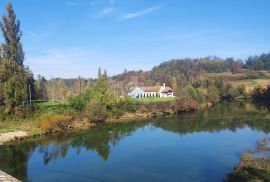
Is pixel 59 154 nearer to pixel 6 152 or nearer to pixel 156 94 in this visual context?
pixel 6 152

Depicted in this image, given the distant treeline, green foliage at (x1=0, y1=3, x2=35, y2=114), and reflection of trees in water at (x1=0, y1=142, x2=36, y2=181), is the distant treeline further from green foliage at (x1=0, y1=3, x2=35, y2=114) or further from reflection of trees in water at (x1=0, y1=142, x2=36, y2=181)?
reflection of trees in water at (x1=0, y1=142, x2=36, y2=181)

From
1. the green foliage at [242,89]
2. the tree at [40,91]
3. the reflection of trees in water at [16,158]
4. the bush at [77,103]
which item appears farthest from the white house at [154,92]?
the reflection of trees in water at [16,158]

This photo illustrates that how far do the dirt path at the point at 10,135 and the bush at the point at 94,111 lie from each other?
11137 mm

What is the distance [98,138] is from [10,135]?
9209 mm

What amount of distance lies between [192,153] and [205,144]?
13.7 feet

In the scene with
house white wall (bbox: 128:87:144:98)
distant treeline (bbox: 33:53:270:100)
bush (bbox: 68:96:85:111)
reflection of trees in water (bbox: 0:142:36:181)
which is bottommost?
reflection of trees in water (bbox: 0:142:36:181)

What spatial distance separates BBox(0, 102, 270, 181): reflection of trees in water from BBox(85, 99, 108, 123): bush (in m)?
2.20

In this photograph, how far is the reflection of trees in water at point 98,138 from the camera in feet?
85.4

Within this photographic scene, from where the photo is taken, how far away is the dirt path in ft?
105

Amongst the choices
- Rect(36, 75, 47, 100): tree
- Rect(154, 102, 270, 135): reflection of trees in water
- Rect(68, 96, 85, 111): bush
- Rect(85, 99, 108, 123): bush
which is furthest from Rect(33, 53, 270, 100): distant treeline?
Rect(154, 102, 270, 135): reflection of trees in water

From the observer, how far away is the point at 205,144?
1195 inches

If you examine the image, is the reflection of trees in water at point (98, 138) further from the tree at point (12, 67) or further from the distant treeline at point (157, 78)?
the distant treeline at point (157, 78)

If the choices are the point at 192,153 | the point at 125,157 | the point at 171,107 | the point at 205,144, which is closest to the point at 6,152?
the point at 125,157

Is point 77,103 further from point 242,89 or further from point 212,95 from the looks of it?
point 242,89
